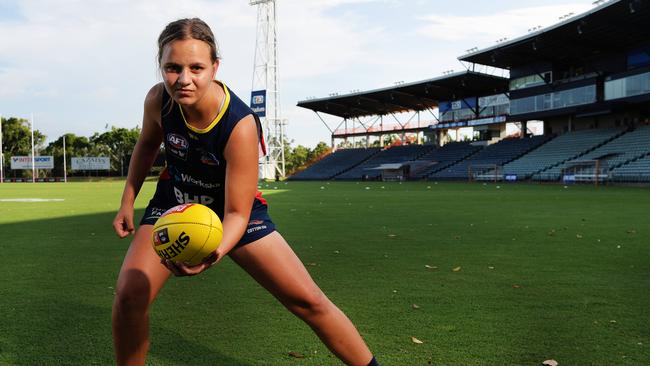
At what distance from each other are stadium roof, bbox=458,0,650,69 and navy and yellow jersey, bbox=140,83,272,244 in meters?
39.4

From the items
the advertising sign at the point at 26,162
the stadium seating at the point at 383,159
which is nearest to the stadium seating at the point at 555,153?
the stadium seating at the point at 383,159

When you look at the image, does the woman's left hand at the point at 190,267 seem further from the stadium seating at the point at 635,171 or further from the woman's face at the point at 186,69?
the stadium seating at the point at 635,171

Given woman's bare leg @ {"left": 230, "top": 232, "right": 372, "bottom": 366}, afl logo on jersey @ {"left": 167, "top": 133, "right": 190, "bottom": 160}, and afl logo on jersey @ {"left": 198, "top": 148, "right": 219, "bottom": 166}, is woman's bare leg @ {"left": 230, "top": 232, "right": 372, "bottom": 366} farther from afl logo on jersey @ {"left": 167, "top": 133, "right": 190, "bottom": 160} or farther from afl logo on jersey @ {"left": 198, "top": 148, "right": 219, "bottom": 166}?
afl logo on jersey @ {"left": 167, "top": 133, "right": 190, "bottom": 160}

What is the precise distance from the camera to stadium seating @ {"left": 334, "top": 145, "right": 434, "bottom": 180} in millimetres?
64750

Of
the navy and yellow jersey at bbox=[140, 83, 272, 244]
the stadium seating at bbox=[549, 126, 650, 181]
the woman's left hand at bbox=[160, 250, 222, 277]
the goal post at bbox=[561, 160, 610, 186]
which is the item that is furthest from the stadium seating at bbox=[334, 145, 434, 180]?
the woman's left hand at bbox=[160, 250, 222, 277]

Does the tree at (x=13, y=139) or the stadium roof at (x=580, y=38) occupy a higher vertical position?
the stadium roof at (x=580, y=38)

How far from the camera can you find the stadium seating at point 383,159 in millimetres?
64750

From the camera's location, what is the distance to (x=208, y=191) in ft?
10.4

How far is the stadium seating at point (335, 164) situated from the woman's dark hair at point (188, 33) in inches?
2620

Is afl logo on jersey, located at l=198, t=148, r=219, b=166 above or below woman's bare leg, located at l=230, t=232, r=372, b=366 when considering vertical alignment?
above

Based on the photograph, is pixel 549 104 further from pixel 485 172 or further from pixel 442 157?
pixel 442 157

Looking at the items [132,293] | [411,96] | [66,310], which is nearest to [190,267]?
[132,293]

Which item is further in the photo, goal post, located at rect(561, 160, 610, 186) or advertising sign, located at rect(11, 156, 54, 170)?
advertising sign, located at rect(11, 156, 54, 170)

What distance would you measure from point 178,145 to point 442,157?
5971 centimetres
